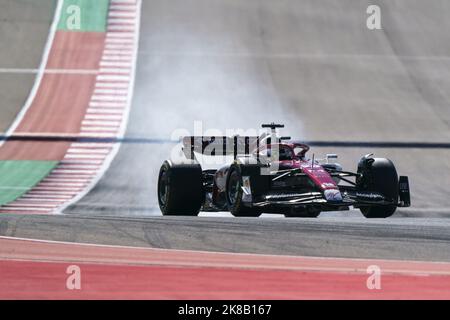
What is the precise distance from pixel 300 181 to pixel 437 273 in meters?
6.53

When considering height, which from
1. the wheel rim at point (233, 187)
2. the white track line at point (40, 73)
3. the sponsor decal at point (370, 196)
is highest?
the white track line at point (40, 73)

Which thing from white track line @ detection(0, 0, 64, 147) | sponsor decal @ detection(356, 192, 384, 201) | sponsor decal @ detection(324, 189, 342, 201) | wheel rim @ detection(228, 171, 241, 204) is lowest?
sponsor decal @ detection(324, 189, 342, 201)

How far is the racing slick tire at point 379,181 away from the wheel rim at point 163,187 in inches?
123

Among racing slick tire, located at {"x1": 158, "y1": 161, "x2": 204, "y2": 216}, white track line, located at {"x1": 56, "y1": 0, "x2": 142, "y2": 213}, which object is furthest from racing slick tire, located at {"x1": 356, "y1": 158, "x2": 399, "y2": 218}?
white track line, located at {"x1": 56, "y1": 0, "x2": 142, "y2": 213}

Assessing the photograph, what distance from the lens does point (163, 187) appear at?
59.5 ft

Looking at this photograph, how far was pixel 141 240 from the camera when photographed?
42.9 ft

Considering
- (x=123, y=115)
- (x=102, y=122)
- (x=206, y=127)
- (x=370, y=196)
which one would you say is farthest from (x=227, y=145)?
(x=123, y=115)

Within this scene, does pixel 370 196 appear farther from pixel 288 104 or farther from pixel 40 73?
pixel 40 73

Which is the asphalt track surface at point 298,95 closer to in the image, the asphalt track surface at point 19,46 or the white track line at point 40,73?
the white track line at point 40,73

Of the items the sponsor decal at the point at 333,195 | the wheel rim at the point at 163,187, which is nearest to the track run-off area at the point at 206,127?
the sponsor decal at the point at 333,195

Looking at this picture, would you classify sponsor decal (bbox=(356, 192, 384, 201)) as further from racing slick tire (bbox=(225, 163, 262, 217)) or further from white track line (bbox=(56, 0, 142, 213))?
white track line (bbox=(56, 0, 142, 213))

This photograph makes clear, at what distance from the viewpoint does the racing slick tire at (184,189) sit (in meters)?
17.4

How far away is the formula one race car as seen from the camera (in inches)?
635

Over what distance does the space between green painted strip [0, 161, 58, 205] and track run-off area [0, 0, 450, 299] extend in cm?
6
